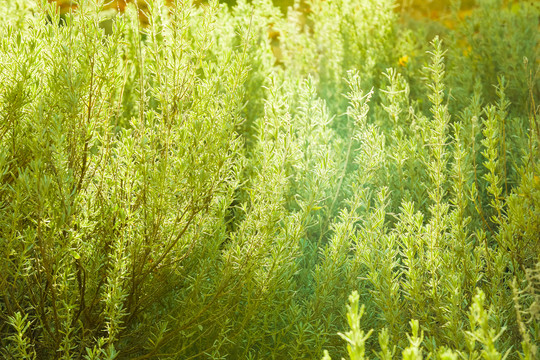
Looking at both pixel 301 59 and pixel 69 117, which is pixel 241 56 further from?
pixel 301 59

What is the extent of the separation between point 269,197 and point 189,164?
28 centimetres

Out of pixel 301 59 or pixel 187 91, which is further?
pixel 301 59

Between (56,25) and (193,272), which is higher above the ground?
(56,25)

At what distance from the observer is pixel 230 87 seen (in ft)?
5.48

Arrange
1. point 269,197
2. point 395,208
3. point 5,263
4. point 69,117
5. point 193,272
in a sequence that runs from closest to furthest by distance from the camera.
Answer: point 5,263 < point 69,117 < point 269,197 < point 193,272 < point 395,208

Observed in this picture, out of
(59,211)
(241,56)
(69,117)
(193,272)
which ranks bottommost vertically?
(193,272)

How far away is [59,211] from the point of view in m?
1.42

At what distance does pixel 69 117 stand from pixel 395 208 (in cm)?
149

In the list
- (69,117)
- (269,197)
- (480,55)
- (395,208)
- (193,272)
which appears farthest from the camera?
(480,55)

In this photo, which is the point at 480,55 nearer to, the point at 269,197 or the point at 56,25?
the point at 269,197

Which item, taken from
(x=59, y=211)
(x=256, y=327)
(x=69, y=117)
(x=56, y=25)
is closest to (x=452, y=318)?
(x=256, y=327)

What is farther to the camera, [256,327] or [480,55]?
[480,55]

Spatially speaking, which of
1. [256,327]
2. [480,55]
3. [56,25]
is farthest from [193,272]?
[480,55]

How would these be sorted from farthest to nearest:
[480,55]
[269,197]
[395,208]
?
1. [480,55]
2. [395,208]
3. [269,197]
